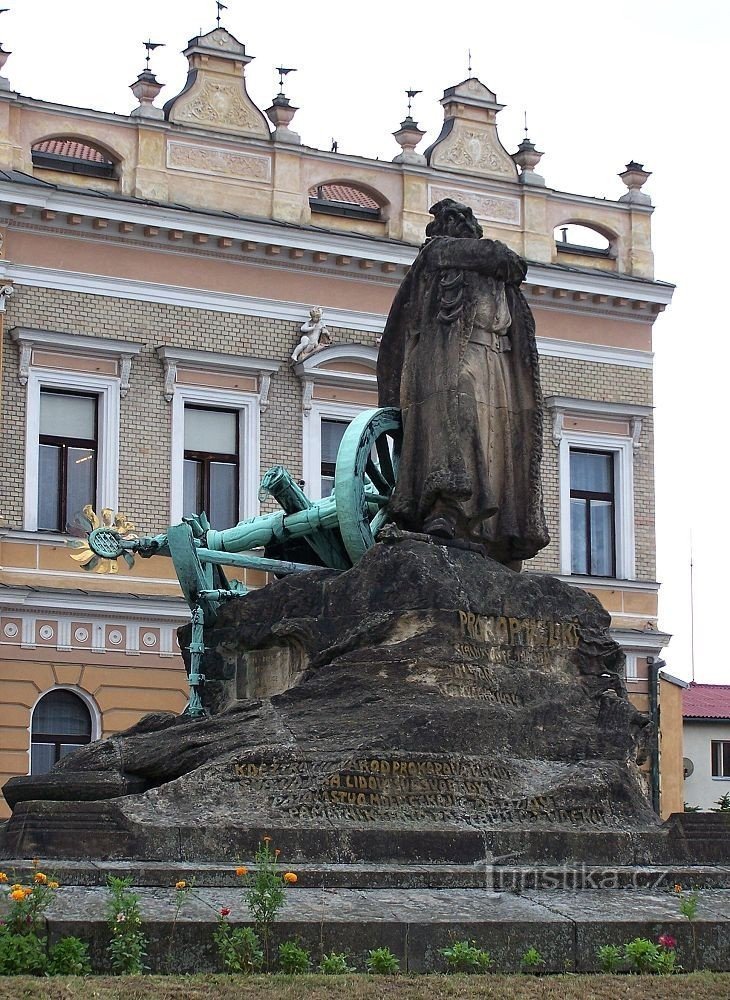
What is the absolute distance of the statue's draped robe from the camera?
13445 mm

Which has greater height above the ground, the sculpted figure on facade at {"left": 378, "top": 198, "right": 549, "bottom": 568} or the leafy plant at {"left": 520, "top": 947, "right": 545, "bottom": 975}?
the sculpted figure on facade at {"left": 378, "top": 198, "right": 549, "bottom": 568}

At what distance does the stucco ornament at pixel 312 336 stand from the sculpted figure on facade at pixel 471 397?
1900cm

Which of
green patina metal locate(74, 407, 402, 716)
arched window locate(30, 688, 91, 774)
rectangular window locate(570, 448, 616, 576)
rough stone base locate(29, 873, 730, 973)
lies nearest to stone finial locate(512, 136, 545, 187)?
rectangular window locate(570, 448, 616, 576)

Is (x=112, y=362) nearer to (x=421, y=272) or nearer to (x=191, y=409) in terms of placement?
(x=191, y=409)

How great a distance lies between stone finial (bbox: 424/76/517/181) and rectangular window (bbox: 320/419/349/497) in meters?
5.03

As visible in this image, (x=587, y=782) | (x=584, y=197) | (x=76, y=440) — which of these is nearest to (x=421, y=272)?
(x=587, y=782)

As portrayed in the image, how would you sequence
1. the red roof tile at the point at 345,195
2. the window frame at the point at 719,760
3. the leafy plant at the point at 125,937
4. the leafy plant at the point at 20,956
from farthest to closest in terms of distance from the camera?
1. the window frame at the point at 719,760
2. the red roof tile at the point at 345,195
3. the leafy plant at the point at 125,937
4. the leafy plant at the point at 20,956

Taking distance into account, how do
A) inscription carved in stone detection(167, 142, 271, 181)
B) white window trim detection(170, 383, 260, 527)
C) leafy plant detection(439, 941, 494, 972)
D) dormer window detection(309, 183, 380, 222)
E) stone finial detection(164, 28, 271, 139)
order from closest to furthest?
leafy plant detection(439, 941, 494, 972) → white window trim detection(170, 383, 260, 527) → inscription carved in stone detection(167, 142, 271, 181) → stone finial detection(164, 28, 271, 139) → dormer window detection(309, 183, 380, 222)

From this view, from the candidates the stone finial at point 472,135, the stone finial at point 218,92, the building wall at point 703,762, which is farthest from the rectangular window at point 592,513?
the building wall at point 703,762

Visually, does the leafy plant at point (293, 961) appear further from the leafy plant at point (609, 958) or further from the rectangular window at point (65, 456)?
the rectangular window at point (65, 456)

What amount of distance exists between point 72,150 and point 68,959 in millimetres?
26761

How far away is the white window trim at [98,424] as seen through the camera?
3062cm

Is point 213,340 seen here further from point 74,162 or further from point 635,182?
point 635,182

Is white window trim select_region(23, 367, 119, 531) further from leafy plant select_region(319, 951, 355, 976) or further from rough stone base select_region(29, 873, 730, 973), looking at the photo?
leafy plant select_region(319, 951, 355, 976)
